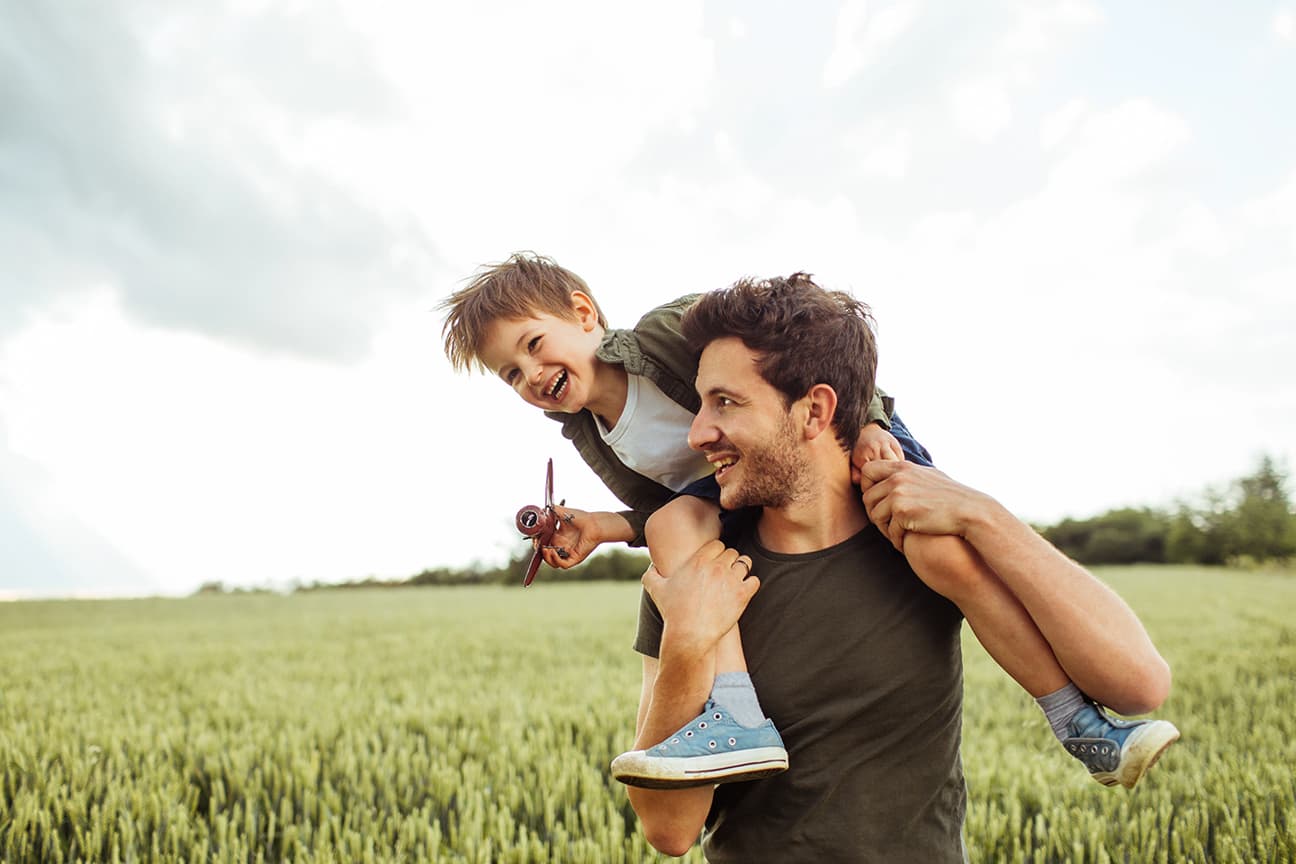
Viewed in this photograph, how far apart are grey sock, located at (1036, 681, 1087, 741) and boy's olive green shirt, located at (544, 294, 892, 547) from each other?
99 centimetres

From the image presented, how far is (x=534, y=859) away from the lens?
10.8 ft

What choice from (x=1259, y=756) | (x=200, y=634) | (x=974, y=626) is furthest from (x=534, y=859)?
(x=200, y=634)

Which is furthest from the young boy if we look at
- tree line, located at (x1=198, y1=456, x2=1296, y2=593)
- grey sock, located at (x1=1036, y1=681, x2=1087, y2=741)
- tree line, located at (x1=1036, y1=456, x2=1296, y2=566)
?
tree line, located at (x1=1036, y1=456, x2=1296, y2=566)

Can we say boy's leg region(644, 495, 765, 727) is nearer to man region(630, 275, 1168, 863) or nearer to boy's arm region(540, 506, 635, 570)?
man region(630, 275, 1168, 863)

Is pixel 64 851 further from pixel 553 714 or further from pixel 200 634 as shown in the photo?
pixel 200 634

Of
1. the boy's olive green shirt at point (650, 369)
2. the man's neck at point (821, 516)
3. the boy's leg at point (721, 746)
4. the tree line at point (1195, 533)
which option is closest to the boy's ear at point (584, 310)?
the boy's olive green shirt at point (650, 369)

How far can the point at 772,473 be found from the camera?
2311mm

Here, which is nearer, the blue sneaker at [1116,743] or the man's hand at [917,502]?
the blue sneaker at [1116,743]

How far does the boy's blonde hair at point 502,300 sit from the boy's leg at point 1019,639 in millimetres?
1976

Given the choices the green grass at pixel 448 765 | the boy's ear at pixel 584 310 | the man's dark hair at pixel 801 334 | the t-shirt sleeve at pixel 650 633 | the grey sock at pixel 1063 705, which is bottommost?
the green grass at pixel 448 765

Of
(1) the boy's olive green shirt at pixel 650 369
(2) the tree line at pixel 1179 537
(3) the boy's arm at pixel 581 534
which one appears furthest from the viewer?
(2) the tree line at pixel 1179 537

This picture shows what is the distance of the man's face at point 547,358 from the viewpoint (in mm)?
3438

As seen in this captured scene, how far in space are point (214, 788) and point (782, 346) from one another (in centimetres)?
362

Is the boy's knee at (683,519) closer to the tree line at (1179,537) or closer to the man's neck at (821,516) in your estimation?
the man's neck at (821,516)
